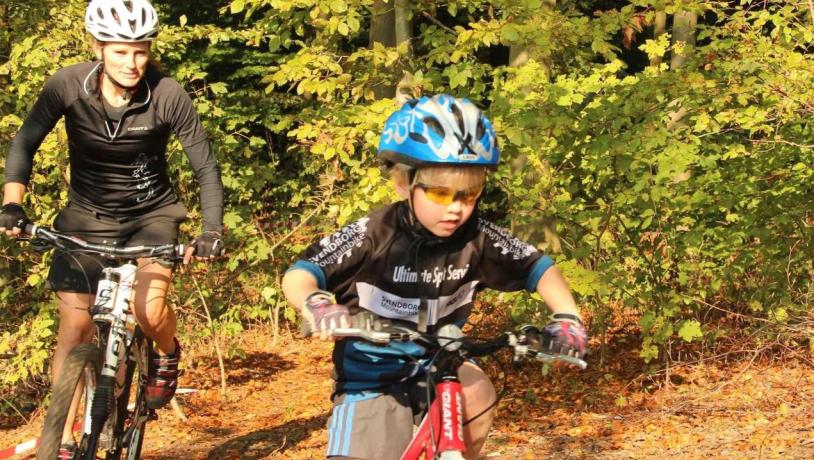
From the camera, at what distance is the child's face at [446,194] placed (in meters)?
3.29

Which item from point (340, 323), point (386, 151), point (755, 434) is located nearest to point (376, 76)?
point (755, 434)

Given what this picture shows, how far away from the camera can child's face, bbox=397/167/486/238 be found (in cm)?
329

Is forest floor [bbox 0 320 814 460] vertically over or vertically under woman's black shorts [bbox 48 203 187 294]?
under

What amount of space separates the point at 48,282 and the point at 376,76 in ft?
10.00

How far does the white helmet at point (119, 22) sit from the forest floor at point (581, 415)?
11.0 ft

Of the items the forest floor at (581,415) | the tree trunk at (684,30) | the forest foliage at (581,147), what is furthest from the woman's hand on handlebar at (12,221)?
the tree trunk at (684,30)

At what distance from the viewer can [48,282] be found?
5316 millimetres

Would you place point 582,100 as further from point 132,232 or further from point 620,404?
point 132,232

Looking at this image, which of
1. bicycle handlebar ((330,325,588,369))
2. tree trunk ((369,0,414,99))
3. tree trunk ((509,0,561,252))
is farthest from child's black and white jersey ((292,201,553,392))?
tree trunk ((509,0,561,252))

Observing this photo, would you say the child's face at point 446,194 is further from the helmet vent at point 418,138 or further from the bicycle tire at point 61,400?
the bicycle tire at point 61,400

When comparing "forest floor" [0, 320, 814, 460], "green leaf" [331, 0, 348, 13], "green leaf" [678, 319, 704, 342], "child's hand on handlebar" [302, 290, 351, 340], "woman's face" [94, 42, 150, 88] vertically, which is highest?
"green leaf" [331, 0, 348, 13]

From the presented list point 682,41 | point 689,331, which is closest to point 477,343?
point 689,331

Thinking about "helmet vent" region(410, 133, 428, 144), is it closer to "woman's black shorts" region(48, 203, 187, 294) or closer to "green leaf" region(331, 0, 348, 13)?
"woman's black shorts" region(48, 203, 187, 294)

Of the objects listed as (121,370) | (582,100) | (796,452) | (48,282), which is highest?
(582,100)
